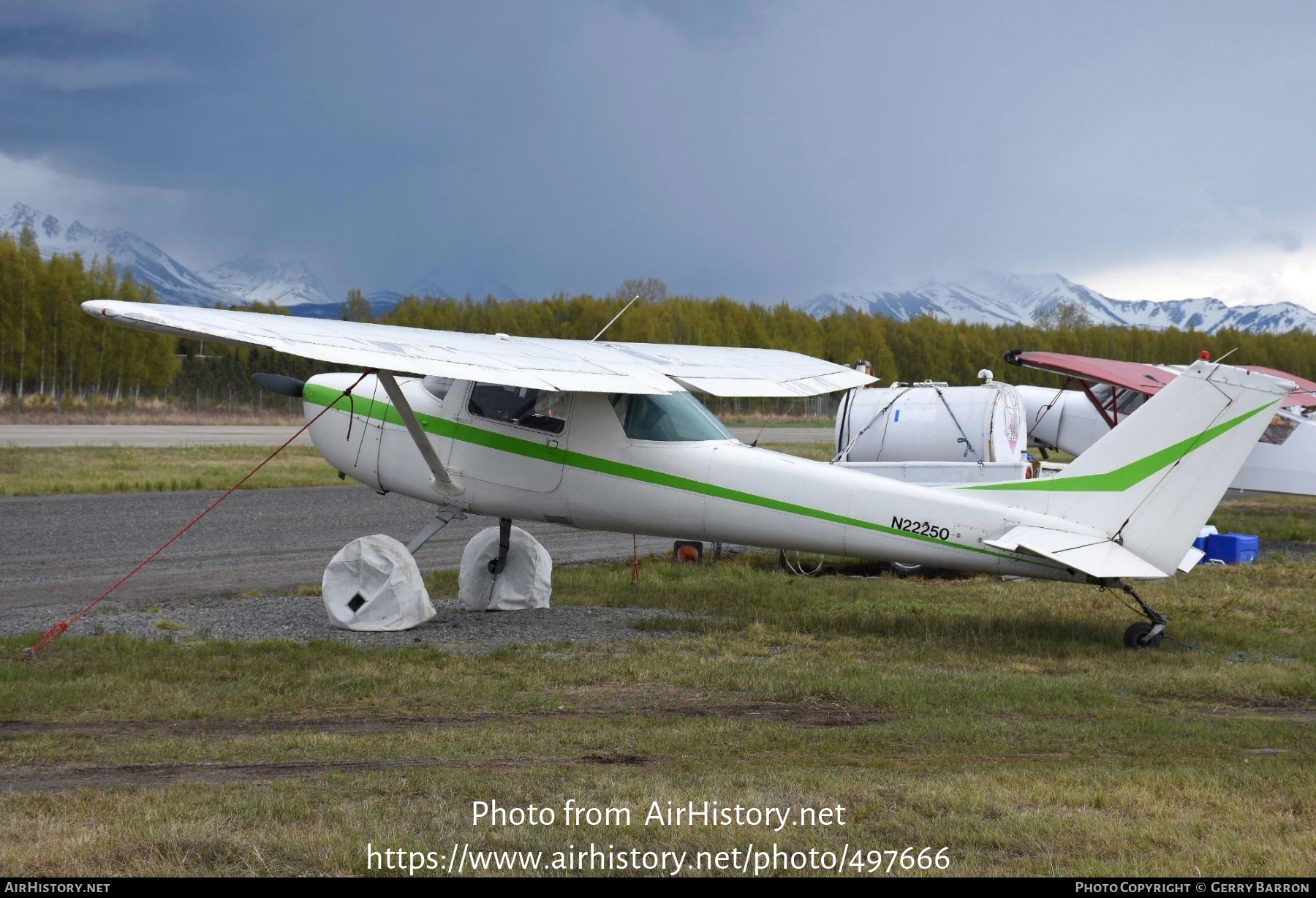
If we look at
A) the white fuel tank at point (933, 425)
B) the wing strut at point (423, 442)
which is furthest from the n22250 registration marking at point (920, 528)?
the white fuel tank at point (933, 425)

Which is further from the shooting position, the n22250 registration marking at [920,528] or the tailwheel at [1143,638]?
the n22250 registration marking at [920,528]

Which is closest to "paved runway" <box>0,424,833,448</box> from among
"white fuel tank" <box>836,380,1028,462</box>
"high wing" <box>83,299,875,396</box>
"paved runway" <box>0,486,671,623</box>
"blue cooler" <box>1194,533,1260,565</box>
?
"paved runway" <box>0,486,671,623</box>

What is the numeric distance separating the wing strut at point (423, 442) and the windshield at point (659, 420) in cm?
164

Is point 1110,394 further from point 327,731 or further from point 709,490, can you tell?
point 327,731

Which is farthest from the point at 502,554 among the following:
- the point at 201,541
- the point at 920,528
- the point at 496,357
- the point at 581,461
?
the point at 201,541

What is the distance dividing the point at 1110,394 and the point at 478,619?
12960 millimetres

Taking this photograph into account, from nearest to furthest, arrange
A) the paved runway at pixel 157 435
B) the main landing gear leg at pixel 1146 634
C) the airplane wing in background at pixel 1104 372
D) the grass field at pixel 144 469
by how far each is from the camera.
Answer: the main landing gear leg at pixel 1146 634 → the airplane wing in background at pixel 1104 372 → the grass field at pixel 144 469 → the paved runway at pixel 157 435

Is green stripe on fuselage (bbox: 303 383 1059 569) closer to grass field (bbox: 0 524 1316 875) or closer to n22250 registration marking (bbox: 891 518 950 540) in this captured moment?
n22250 registration marking (bbox: 891 518 950 540)

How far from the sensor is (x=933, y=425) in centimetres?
1490

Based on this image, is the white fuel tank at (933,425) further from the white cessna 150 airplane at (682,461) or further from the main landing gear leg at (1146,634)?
the main landing gear leg at (1146,634)

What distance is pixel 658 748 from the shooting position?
6020 mm

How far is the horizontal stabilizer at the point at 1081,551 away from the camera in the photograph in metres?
8.27

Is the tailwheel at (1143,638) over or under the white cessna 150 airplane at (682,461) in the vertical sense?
under
